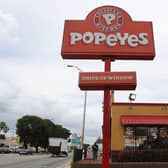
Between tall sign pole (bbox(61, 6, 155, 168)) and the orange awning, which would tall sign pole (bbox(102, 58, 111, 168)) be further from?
the orange awning

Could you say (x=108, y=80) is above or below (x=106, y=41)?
below

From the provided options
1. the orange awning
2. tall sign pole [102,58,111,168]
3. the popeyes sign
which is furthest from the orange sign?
the orange awning

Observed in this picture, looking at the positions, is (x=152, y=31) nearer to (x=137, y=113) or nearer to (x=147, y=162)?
(x=147, y=162)

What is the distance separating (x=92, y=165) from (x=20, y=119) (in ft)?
294

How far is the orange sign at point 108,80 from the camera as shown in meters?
15.8

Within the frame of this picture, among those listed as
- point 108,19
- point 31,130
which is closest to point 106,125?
point 108,19

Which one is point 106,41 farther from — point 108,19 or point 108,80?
point 108,80

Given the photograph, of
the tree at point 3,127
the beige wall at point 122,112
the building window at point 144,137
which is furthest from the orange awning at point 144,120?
the tree at point 3,127

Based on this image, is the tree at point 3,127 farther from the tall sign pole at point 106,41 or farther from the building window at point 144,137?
the tall sign pole at point 106,41

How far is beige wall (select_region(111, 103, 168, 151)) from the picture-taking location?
3238 centimetres

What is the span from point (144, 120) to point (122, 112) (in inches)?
80.2

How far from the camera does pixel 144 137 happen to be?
32.4 metres

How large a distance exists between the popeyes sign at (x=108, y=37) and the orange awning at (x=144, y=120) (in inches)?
595

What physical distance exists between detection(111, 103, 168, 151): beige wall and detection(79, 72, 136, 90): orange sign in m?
16.7
